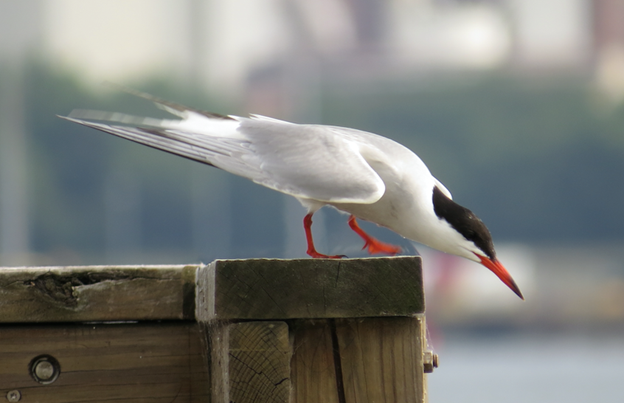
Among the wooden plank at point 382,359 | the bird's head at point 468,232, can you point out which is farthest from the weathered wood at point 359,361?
the bird's head at point 468,232

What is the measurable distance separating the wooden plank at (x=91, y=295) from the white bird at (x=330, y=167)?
3.21 feet

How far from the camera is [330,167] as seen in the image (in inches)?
131

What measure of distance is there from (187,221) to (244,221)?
4.38 metres

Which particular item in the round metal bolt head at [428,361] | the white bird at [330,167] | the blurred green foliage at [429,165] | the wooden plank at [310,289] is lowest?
the round metal bolt head at [428,361]

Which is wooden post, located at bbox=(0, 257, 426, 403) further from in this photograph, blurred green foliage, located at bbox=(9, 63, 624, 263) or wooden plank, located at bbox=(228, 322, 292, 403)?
blurred green foliage, located at bbox=(9, 63, 624, 263)

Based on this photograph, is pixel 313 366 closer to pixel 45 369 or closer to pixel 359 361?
pixel 359 361

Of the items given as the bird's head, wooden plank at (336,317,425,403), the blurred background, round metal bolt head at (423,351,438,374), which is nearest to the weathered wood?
wooden plank at (336,317,425,403)

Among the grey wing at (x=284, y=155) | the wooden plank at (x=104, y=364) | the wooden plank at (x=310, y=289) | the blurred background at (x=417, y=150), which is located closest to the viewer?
the wooden plank at (x=310, y=289)

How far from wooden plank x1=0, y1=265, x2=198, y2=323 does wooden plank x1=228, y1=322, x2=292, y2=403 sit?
0.33 meters

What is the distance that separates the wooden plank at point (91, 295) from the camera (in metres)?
2.18

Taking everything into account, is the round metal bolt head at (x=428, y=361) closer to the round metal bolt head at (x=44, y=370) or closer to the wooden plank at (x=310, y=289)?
the wooden plank at (x=310, y=289)

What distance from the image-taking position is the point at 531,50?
7162cm

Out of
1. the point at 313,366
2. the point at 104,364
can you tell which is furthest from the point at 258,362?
the point at 104,364

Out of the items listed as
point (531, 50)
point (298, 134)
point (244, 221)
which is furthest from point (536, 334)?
point (298, 134)
